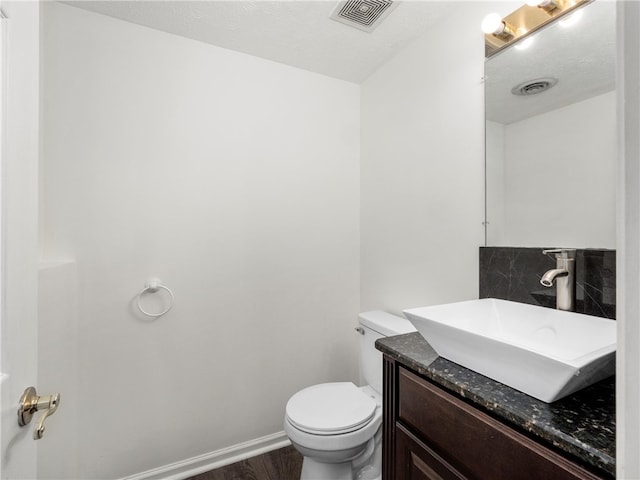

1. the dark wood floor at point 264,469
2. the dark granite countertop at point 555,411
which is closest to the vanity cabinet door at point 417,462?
the dark granite countertop at point 555,411

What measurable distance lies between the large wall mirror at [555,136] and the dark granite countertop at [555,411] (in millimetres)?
607

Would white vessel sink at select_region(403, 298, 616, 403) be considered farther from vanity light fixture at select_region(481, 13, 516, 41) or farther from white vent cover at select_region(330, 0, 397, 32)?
white vent cover at select_region(330, 0, 397, 32)

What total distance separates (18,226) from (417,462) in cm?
109

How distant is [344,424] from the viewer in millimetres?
1376

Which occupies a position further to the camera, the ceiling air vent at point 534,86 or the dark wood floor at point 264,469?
the dark wood floor at point 264,469

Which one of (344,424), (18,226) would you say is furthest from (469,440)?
(18,226)

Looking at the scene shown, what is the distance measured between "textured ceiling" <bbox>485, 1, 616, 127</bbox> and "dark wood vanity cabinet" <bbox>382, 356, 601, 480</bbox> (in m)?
1.07

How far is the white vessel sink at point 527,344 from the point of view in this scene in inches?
25.1

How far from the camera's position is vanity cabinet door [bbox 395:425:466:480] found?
799 millimetres

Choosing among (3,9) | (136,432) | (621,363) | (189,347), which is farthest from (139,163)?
(621,363)

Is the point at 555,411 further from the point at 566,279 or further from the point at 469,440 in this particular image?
the point at 566,279

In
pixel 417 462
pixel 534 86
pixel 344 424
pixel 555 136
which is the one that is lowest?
pixel 344 424

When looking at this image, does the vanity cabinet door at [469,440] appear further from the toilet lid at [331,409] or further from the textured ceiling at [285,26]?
the textured ceiling at [285,26]

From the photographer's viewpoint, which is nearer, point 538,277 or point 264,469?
point 538,277
